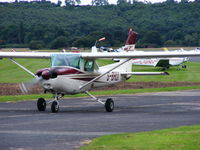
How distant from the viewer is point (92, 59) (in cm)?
2214

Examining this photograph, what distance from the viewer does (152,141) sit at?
12797mm

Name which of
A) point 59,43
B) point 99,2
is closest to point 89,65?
point 59,43

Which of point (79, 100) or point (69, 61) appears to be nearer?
point (69, 61)

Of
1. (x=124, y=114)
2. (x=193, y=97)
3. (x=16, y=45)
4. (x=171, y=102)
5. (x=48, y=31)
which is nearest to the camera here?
(x=124, y=114)

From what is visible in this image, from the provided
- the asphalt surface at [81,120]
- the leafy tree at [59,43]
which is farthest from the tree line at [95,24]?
the asphalt surface at [81,120]

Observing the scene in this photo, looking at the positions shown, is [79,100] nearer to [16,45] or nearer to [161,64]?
[161,64]

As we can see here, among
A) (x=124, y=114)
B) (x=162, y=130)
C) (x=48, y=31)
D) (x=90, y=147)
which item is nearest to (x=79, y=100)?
(x=124, y=114)

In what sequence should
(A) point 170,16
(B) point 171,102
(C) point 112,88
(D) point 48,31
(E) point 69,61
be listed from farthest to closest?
(A) point 170,16 → (D) point 48,31 → (C) point 112,88 → (B) point 171,102 → (E) point 69,61

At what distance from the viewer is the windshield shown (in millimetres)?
20844

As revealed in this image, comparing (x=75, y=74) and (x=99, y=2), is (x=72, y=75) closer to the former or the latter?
(x=75, y=74)

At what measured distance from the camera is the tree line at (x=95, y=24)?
93500 millimetres

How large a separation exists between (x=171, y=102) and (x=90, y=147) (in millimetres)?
12793

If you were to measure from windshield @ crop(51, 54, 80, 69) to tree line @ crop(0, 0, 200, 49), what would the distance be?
5851 cm

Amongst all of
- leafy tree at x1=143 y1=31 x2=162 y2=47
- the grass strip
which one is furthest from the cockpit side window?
leafy tree at x1=143 y1=31 x2=162 y2=47
